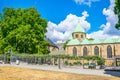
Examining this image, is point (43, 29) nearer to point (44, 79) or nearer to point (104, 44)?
point (44, 79)

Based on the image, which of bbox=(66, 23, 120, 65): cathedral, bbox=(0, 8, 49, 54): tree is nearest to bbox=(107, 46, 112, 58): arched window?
bbox=(66, 23, 120, 65): cathedral

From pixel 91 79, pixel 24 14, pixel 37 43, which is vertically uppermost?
pixel 24 14

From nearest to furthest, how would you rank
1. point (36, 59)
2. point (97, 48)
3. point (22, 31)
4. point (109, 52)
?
point (22, 31) → point (36, 59) → point (109, 52) → point (97, 48)

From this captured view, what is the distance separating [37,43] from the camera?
65.3 meters

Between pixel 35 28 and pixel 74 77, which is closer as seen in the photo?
pixel 74 77

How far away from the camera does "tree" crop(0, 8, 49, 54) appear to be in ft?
207

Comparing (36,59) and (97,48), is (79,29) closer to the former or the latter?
(97,48)

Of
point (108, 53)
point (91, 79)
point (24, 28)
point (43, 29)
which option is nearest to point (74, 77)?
point (91, 79)

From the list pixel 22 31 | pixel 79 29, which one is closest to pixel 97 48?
pixel 79 29

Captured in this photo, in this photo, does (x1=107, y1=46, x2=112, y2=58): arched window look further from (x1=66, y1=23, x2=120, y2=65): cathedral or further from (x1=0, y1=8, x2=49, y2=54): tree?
(x1=0, y1=8, x2=49, y2=54): tree

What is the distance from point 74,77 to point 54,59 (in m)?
31.5

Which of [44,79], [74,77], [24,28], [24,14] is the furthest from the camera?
[24,14]

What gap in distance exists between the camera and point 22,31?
6219 centimetres

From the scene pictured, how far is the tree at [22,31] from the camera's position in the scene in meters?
63.1
